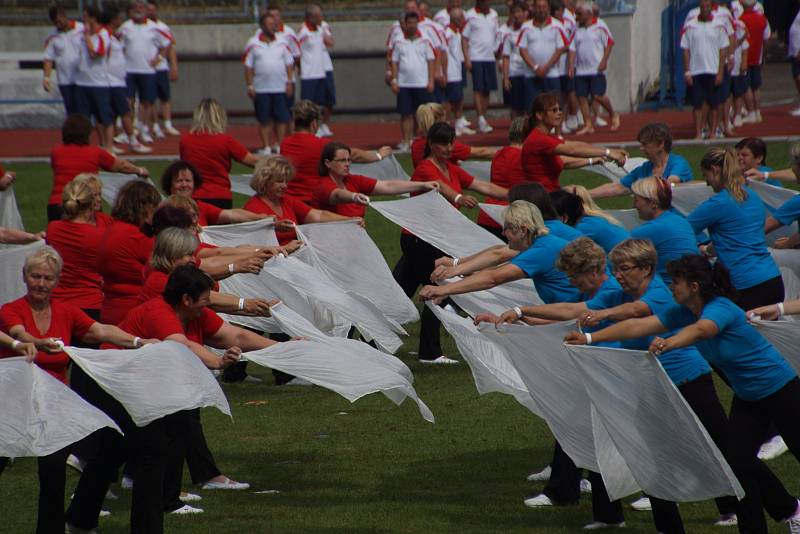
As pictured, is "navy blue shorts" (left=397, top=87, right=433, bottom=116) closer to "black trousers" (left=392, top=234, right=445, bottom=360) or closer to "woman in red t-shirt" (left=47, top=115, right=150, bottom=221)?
"woman in red t-shirt" (left=47, top=115, right=150, bottom=221)

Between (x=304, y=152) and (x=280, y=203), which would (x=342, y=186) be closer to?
(x=304, y=152)

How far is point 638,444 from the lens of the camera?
6.81 metres

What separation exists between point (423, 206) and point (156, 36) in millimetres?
13958

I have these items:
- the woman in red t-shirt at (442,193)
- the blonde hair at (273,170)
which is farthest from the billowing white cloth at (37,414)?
the woman in red t-shirt at (442,193)

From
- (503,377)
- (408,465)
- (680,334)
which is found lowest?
(408,465)

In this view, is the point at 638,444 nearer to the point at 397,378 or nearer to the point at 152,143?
the point at 397,378

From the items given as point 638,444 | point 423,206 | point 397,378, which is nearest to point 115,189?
point 423,206

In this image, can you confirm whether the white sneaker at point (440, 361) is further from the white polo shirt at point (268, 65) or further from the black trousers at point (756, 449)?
the white polo shirt at point (268, 65)

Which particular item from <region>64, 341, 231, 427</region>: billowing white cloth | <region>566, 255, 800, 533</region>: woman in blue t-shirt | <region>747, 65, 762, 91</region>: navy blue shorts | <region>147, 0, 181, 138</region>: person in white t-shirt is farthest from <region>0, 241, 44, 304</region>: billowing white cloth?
<region>747, 65, 762, 91</region>: navy blue shorts

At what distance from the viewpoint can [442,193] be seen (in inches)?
460

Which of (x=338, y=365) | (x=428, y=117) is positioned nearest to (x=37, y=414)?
(x=338, y=365)

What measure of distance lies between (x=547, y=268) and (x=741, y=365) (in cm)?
163

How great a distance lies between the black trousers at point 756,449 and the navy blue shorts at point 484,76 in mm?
17838

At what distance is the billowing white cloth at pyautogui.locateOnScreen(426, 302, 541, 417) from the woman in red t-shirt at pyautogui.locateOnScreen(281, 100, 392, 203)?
135 inches
